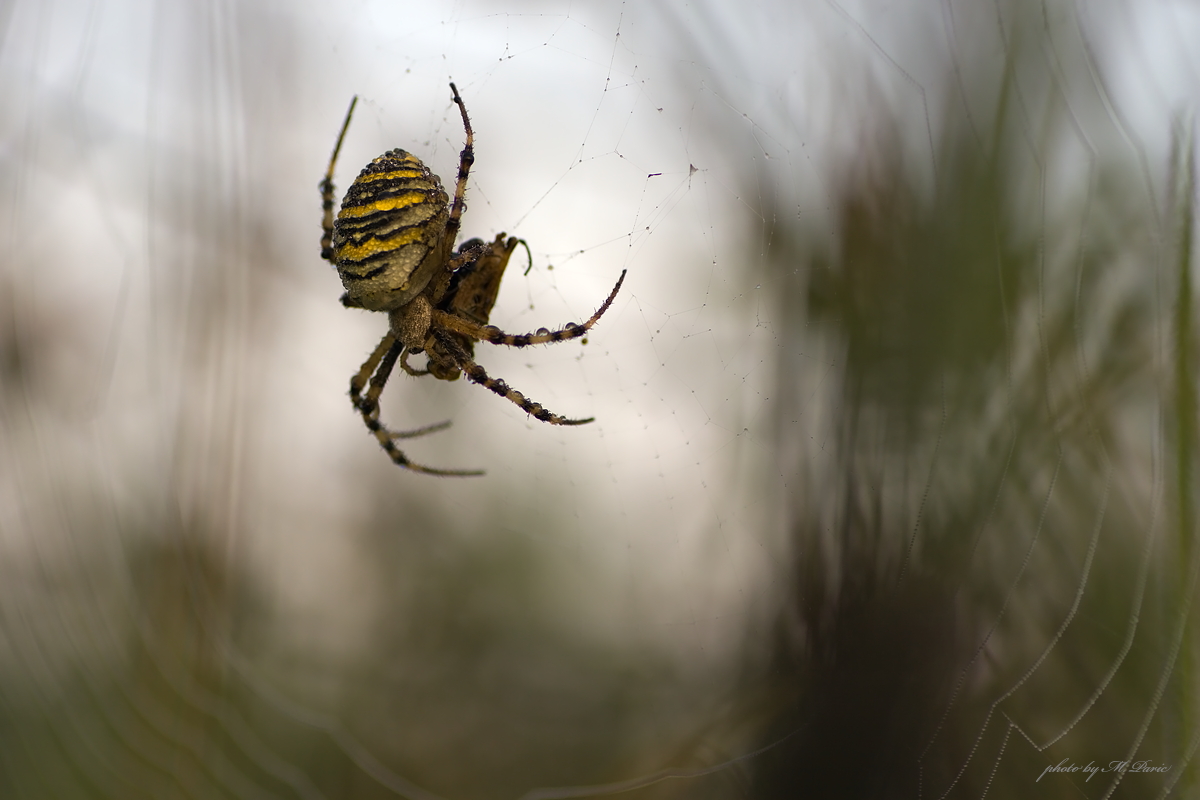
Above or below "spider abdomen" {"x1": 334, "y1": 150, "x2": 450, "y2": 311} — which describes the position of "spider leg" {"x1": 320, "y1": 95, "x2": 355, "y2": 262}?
above

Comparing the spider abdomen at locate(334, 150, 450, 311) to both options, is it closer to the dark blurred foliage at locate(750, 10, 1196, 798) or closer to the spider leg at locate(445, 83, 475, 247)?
the spider leg at locate(445, 83, 475, 247)

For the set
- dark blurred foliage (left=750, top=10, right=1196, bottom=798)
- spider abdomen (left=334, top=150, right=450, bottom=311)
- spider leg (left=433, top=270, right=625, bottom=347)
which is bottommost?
dark blurred foliage (left=750, top=10, right=1196, bottom=798)

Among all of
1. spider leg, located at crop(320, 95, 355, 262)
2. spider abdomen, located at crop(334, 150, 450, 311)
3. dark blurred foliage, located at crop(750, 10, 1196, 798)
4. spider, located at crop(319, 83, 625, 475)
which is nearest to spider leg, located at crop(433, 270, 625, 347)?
spider, located at crop(319, 83, 625, 475)

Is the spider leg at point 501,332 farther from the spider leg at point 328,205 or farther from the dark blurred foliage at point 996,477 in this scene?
the dark blurred foliage at point 996,477

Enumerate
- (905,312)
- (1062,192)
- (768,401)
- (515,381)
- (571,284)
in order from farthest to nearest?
(515,381) < (571,284) < (768,401) < (905,312) < (1062,192)

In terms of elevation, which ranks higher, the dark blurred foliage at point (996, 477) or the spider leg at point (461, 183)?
the spider leg at point (461, 183)

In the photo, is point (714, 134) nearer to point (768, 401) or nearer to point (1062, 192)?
point (768, 401)

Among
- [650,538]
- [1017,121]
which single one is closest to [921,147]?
[1017,121]

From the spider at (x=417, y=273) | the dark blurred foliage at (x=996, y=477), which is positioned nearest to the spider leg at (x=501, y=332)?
the spider at (x=417, y=273)
